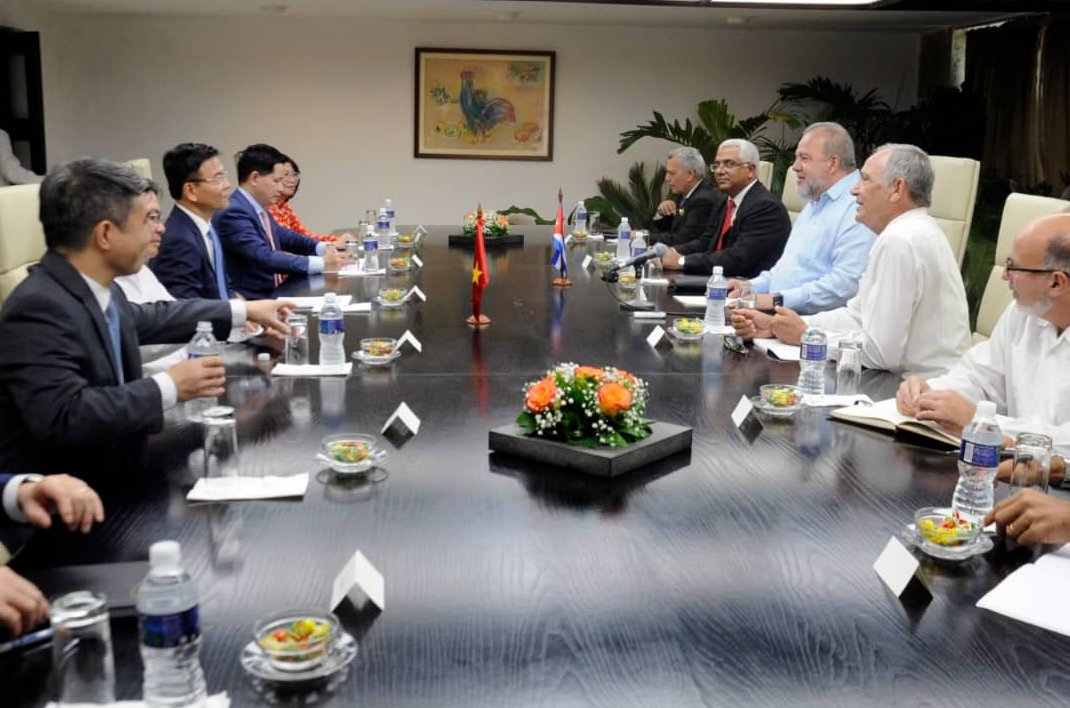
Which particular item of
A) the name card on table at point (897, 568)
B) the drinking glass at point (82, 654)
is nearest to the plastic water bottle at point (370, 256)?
the name card on table at point (897, 568)

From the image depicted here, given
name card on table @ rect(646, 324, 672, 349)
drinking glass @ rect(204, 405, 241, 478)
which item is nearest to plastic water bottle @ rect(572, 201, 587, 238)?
name card on table @ rect(646, 324, 672, 349)

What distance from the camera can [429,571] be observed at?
4.90ft

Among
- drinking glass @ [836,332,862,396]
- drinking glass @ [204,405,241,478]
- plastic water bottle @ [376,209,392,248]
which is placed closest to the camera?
drinking glass @ [204,405,241,478]

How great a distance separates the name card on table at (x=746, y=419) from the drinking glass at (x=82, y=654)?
1.40 m

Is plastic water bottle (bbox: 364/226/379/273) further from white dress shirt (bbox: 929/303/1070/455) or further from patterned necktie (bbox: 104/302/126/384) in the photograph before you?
white dress shirt (bbox: 929/303/1070/455)

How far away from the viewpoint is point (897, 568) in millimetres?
1477

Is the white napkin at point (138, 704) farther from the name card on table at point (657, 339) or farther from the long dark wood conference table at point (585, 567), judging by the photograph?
the name card on table at point (657, 339)

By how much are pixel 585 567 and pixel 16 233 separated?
2427mm

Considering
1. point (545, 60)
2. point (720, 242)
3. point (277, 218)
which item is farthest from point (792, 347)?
point (545, 60)

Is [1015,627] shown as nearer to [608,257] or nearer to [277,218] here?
[608,257]

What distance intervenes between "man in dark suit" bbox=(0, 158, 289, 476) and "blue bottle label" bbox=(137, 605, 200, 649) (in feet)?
2.87

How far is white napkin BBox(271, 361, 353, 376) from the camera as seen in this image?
265 cm

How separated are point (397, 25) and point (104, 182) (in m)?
7.23

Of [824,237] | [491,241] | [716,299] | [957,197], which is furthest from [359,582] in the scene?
[491,241]
